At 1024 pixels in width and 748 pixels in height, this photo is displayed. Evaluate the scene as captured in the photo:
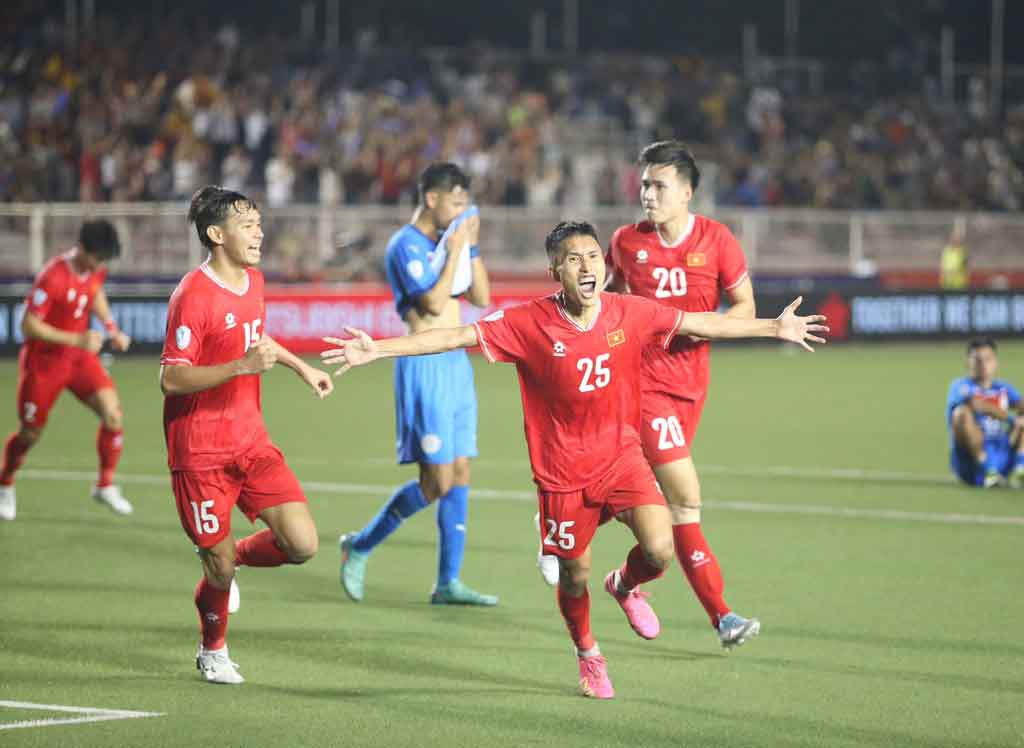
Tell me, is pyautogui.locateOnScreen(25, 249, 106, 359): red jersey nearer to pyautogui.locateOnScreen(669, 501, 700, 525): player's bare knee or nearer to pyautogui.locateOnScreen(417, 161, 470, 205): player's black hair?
pyautogui.locateOnScreen(417, 161, 470, 205): player's black hair

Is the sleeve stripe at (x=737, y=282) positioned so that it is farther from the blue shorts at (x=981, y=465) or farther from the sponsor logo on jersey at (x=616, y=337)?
the blue shorts at (x=981, y=465)

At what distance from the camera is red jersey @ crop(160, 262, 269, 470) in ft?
22.4

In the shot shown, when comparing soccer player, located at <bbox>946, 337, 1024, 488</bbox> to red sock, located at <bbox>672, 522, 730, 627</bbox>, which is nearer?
red sock, located at <bbox>672, 522, 730, 627</bbox>

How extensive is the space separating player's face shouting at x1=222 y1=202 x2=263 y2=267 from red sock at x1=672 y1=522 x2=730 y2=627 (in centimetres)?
245

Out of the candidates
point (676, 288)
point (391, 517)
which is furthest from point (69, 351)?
point (676, 288)

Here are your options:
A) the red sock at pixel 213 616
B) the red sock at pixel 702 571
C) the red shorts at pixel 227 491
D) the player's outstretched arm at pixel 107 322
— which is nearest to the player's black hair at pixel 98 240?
the player's outstretched arm at pixel 107 322

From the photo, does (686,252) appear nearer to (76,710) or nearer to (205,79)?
(76,710)

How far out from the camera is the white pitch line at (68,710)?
6184 mm

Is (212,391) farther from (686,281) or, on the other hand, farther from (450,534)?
(686,281)

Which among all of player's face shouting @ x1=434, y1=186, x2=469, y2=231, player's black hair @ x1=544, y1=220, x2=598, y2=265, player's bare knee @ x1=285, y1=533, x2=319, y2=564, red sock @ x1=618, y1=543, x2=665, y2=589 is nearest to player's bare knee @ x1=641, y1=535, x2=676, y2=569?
red sock @ x1=618, y1=543, x2=665, y2=589

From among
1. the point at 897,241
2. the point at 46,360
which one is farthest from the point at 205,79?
the point at 46,360

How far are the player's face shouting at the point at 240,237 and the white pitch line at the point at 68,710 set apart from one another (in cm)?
198

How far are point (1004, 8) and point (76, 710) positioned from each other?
37.0 metres

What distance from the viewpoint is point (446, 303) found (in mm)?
8625
